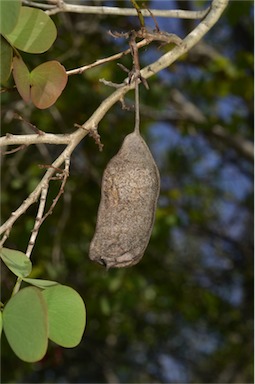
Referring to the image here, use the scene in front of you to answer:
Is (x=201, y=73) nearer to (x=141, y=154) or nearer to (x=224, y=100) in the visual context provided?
(x=224, y=100)

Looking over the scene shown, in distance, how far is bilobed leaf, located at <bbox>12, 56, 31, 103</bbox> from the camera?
668 millimetres

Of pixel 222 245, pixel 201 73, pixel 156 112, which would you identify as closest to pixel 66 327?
pixel 156 112

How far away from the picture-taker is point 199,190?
3.26m

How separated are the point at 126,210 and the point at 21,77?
15 centimetres

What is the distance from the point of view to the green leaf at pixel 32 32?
65cm

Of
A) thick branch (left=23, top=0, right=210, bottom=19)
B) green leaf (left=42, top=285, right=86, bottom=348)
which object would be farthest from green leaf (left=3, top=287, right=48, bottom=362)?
thick branch (left=23, top=0, right=210, bottom=19)

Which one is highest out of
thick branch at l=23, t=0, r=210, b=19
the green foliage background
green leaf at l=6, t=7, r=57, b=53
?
thick branch at l=23, t=0, r=210, b=19

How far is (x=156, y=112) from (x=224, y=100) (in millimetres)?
746

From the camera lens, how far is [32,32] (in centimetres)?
66

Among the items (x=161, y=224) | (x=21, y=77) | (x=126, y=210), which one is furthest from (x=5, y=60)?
(x=161, y=224)

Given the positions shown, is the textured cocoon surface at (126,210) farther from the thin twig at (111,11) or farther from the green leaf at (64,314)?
the thin twig at (111,11)

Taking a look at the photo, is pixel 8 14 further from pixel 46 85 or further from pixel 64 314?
pixel 64 314

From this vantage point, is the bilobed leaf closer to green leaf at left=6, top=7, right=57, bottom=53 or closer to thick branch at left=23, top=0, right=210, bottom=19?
green leaf at left=6, top=7, right=57, bottom=53

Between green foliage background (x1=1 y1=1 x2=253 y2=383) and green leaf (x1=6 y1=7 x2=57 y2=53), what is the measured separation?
0.59 metres
